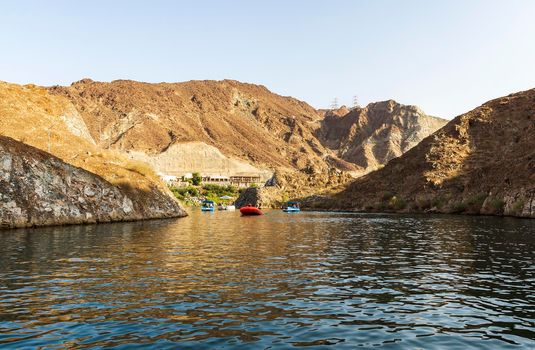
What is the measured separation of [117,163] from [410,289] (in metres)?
74.9

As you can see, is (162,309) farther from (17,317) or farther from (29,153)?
(29,153)

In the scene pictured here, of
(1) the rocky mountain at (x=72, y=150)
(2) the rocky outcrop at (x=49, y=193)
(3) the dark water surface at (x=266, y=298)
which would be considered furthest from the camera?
(1) the rocky mountain at (x=72, y=150)

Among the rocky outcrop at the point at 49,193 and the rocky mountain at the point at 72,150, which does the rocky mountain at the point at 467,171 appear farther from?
the rocky outcrop at the point at 49,193

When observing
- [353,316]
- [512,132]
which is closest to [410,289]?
[353,316]

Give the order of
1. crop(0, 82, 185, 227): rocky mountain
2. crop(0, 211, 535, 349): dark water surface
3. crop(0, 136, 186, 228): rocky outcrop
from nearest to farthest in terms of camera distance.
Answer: crop(0, 211, 535, 349): dark water surface, crop(0, 136, 186, 228): rocky outcrop, crop(0, 82, 185, 227): rocky mountain

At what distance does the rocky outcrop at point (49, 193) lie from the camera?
182ft

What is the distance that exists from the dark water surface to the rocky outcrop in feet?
78.4

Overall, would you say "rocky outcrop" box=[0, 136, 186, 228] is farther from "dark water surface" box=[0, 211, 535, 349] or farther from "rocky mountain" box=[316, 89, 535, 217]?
"rocky mountain" box=[316, 89, 535, 217]

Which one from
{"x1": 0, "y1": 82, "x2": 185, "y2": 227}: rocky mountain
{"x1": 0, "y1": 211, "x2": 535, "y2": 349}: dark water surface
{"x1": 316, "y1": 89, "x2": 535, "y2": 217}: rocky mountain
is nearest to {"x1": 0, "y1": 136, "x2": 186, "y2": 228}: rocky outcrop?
{"x1": 0, "y1": 82, "x2": 185, "y2": 227}: rocky mountain

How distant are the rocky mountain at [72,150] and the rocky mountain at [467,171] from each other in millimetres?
63971

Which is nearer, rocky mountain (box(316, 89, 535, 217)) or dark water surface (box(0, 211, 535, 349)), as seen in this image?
dark water surface (box(0, 211, 535, 349))

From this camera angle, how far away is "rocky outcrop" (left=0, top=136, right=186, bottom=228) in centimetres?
5562

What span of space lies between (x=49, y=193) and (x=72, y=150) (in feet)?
76.1

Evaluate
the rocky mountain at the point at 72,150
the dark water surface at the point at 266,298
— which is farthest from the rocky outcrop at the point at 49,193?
the dark water surface at the point at 266,298
